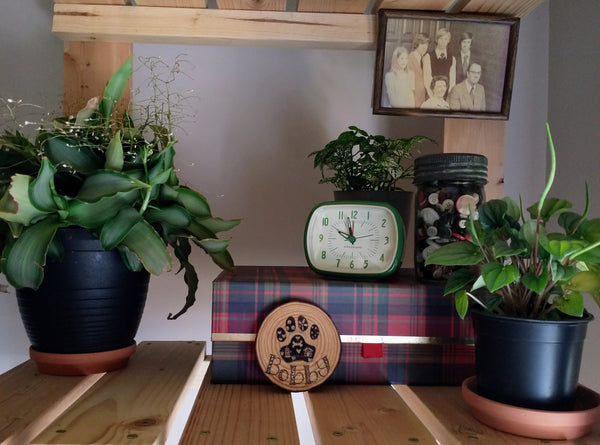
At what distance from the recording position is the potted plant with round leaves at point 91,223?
2.45 ft

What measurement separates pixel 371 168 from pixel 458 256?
37cm

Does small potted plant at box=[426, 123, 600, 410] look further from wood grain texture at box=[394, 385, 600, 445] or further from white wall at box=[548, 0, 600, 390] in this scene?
white wall at box=[548, 0, 600, 390]

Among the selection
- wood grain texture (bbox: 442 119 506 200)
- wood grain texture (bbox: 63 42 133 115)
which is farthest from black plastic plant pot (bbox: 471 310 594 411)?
wood grain texture (bbox: 63 42 133 115)

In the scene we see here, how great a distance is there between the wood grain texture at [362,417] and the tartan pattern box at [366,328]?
5cm

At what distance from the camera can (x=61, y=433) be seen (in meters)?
0.64

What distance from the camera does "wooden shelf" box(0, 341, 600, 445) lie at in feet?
2.15

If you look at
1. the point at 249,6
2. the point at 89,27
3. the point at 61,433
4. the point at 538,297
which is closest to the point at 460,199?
the point at 538,297

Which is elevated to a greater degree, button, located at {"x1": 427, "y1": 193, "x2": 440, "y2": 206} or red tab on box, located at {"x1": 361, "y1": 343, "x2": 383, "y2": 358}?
button, located at {"x1": 427, "y1": 193, "x2": 440, "y2": 206}

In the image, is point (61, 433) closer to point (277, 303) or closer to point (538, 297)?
point (277, 303)

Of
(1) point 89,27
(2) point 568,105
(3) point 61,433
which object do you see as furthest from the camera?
(2) point 568,105

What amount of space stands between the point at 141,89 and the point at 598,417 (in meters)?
1.22

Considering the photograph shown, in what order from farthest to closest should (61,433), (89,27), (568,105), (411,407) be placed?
(568,105)
(89,27)
(411,407)
(61,433)

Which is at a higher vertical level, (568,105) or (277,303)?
(568,105)

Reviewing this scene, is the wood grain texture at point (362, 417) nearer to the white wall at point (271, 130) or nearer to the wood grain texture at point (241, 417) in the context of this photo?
the wood grain texture at point (241, 417)
